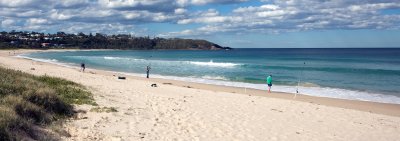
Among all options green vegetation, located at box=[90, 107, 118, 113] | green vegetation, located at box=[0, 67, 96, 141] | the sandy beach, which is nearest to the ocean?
the sandy beach

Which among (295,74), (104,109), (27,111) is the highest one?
(27,111)

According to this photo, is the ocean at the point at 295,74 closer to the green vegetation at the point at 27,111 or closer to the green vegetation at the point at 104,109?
the green vegetation at the point at 104,109

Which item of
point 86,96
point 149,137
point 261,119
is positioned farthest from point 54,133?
point 261,119

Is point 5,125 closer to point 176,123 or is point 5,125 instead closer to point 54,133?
point 54,133

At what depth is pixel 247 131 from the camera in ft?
31.2

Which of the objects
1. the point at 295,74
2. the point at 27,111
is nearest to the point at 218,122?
the point at 27,111

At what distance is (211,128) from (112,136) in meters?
2.66

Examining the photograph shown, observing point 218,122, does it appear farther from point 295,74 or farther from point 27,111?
point 295,74

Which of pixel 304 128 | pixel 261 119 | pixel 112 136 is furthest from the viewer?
pixel 261 119

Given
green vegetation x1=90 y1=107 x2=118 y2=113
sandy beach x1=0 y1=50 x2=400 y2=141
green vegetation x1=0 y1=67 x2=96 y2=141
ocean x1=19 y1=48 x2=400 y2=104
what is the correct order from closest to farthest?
green vegetation x1=0 y1=67 x2=96 y2=141 < sandy beach x1=0 y1=50 x2=400 y2=141 < green vegetation x1=90 y1=107 x2=118 y2=113 < ocean x1=19 y1=48 x2=400 y2=104

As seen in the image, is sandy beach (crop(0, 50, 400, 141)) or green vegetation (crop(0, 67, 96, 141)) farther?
sandy beach (crop(0, 50, 400, 141))

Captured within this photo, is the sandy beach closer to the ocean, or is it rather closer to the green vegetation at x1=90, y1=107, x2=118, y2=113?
the green vegetation at x1=90, y1=107, x2=118, y2=113

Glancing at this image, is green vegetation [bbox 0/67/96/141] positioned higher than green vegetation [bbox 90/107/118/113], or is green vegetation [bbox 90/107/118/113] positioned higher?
green vegetation [bbox 0/67/96/141]

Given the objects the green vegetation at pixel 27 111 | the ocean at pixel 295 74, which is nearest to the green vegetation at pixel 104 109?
the green vegetation at pixel 27 111
